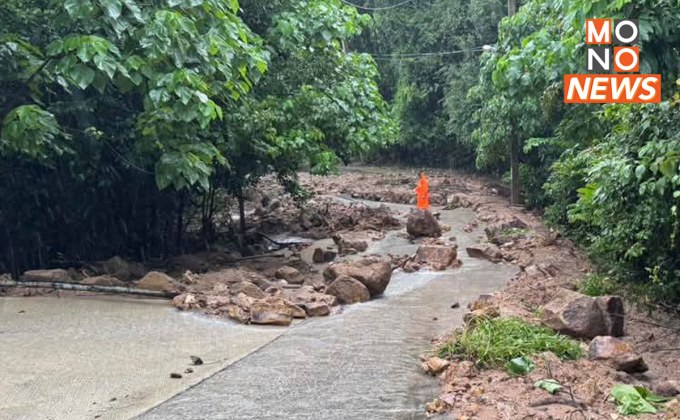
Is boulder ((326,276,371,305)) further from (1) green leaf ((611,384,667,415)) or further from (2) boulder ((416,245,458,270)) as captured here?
(1) green leaf ((611,384,667,415))

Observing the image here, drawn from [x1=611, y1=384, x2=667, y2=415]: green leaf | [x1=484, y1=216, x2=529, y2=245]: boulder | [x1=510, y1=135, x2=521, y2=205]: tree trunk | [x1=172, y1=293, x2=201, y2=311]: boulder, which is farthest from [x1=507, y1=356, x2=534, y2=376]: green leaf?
[x1=510, y1=135, x2=521, y2=205]: tree trunk

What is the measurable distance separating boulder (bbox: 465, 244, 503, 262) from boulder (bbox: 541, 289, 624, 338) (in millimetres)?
6397

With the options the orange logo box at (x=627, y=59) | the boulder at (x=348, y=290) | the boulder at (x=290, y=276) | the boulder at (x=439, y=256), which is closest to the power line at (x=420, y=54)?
the boulder at (x=439, y=256)

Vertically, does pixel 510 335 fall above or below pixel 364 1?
below

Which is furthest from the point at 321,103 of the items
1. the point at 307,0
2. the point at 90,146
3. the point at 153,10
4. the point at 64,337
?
the point at 64,337

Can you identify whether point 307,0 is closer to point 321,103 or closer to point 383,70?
point 321,103

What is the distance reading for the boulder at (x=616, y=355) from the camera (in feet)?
21.1

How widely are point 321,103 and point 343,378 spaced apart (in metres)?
10.0

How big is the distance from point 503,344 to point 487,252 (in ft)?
26.6

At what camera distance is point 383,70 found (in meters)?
40.8

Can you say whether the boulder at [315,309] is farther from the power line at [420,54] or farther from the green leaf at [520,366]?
the power line at [420,54]

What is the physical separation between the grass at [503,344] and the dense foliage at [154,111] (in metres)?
3.91

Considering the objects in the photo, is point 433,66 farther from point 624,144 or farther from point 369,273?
point 624,144

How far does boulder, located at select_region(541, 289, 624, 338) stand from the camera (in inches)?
294
